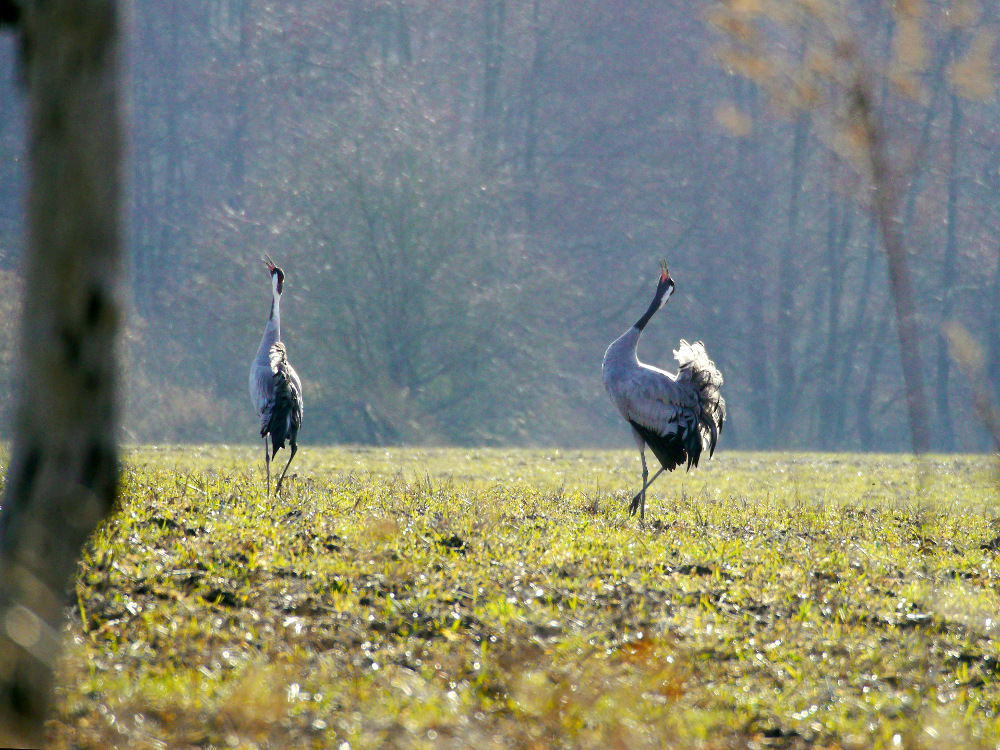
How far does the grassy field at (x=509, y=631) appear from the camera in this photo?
491 cm

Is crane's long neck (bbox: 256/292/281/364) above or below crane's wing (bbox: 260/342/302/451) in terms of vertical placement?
above

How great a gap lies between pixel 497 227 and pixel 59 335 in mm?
31178

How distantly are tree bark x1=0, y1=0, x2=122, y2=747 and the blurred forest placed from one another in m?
26.0

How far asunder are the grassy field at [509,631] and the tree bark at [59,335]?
3.66 ft

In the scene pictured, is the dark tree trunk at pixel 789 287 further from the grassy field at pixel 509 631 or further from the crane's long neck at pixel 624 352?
the grassy field at pixel 509 631

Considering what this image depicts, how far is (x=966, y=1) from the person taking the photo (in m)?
4.21

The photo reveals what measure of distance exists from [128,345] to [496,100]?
20.3 metres

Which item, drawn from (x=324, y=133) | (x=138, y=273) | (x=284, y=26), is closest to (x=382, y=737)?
(x=324, y=133)

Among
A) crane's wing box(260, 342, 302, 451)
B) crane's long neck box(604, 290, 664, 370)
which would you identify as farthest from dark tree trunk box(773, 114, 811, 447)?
crane's wing box(260, 342, 302, 451)

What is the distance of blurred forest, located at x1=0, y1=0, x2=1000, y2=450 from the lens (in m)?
30.5

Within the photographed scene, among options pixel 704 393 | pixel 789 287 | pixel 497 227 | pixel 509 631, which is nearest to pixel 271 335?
pixel 704 393

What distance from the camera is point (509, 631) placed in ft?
20.0

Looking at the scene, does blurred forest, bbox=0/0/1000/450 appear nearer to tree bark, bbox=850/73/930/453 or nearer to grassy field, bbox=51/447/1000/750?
grassy field, bbox=51/447/1000/750

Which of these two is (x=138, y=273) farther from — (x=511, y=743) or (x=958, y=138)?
(x=511, y=743)
